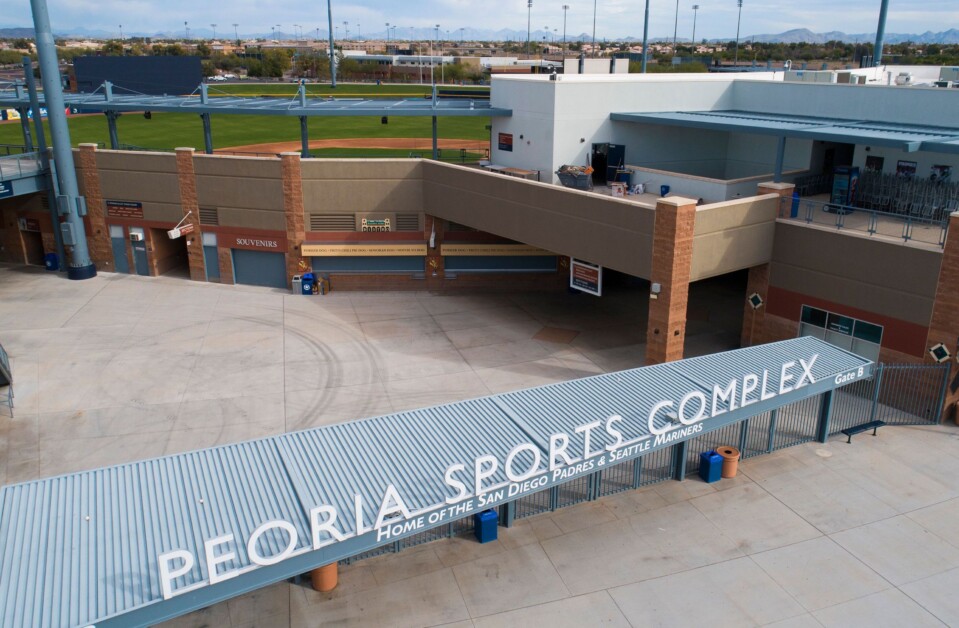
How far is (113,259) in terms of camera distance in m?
37.0

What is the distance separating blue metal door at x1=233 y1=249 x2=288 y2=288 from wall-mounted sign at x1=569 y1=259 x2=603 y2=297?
14.5 metres

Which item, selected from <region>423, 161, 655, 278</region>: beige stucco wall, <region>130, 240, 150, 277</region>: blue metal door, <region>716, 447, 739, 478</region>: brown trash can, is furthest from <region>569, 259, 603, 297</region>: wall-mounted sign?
<region>130, 240, 150, 277</region>: blue metal door

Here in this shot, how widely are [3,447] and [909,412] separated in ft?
86.2

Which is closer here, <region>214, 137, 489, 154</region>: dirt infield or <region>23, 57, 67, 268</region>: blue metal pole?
<region>23, 57, 67, 268</region>: blue metal pole

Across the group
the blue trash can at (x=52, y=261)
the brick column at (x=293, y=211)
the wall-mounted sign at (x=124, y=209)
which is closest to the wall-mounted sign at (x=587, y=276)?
the brick column at (x=293, y=211)

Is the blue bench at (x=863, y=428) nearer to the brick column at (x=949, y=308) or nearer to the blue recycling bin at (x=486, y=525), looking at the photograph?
the brick column at (x=949, y=308)

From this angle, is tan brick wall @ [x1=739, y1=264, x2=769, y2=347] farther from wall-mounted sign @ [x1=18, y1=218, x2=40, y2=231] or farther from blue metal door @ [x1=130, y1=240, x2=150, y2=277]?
wall-mounted sign @ [x1=18, y1=218, x2=40, y2=231]

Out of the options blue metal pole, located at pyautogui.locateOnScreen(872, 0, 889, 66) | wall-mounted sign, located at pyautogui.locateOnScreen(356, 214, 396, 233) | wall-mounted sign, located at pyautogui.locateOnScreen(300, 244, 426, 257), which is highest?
blue metal pole, located at pyautogui.locateOnScreen(872, 0, 889, 66)

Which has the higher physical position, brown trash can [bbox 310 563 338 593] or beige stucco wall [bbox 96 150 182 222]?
beige stucco wall [bbox 96 150 182 222]

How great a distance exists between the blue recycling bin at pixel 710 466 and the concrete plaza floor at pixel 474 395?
1.15 feet

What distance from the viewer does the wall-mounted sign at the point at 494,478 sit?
11.6m

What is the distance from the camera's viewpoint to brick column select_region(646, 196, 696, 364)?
22.8m

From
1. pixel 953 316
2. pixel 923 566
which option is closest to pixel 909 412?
pixel 953 316

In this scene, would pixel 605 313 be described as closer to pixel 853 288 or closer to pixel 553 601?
pixel 853 288
